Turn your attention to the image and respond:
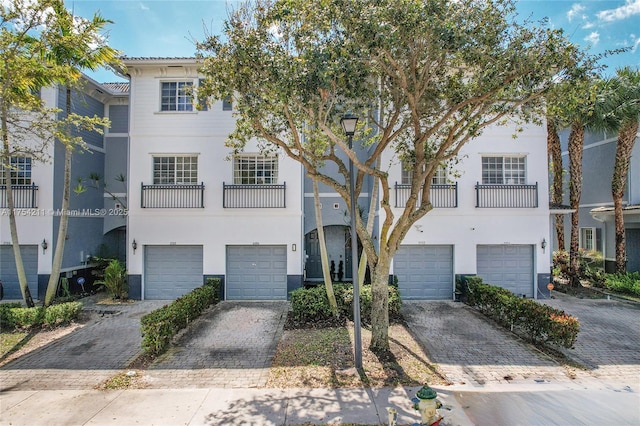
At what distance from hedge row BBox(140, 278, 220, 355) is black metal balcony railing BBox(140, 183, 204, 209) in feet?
10.8

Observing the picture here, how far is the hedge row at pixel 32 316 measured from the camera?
30.5ft

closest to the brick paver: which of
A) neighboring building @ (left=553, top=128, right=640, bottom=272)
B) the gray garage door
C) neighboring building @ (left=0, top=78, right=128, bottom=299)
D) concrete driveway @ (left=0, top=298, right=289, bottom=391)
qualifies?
concrete driveway @ (left=0, top=298, right=289, bottom=391)

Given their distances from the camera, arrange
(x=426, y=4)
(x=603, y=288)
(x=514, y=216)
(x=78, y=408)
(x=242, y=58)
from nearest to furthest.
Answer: (x=78, y=408) → (x=426, y=4) → (x=242, y=58) → (x=514, y=216) → (x=603, y=288)

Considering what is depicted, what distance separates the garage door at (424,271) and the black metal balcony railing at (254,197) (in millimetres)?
4860

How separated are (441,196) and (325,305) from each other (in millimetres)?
6045

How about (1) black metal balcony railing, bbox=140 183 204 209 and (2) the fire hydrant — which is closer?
(2) the fire hydrant

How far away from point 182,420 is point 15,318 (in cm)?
745

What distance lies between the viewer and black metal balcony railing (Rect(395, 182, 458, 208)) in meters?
12.4

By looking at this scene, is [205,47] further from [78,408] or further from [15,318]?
[15,318]

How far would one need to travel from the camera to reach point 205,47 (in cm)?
780

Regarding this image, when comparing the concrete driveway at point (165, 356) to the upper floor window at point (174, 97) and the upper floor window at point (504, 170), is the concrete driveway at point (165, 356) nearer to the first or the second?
the upper floor window at point (174, 97)

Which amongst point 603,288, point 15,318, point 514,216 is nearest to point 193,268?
point 15,318

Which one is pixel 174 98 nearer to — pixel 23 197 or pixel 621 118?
pixel 23 197

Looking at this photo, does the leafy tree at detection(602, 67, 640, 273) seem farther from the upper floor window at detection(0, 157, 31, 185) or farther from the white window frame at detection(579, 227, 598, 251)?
the upper floor window at detection(0, 157, 31, 185)
